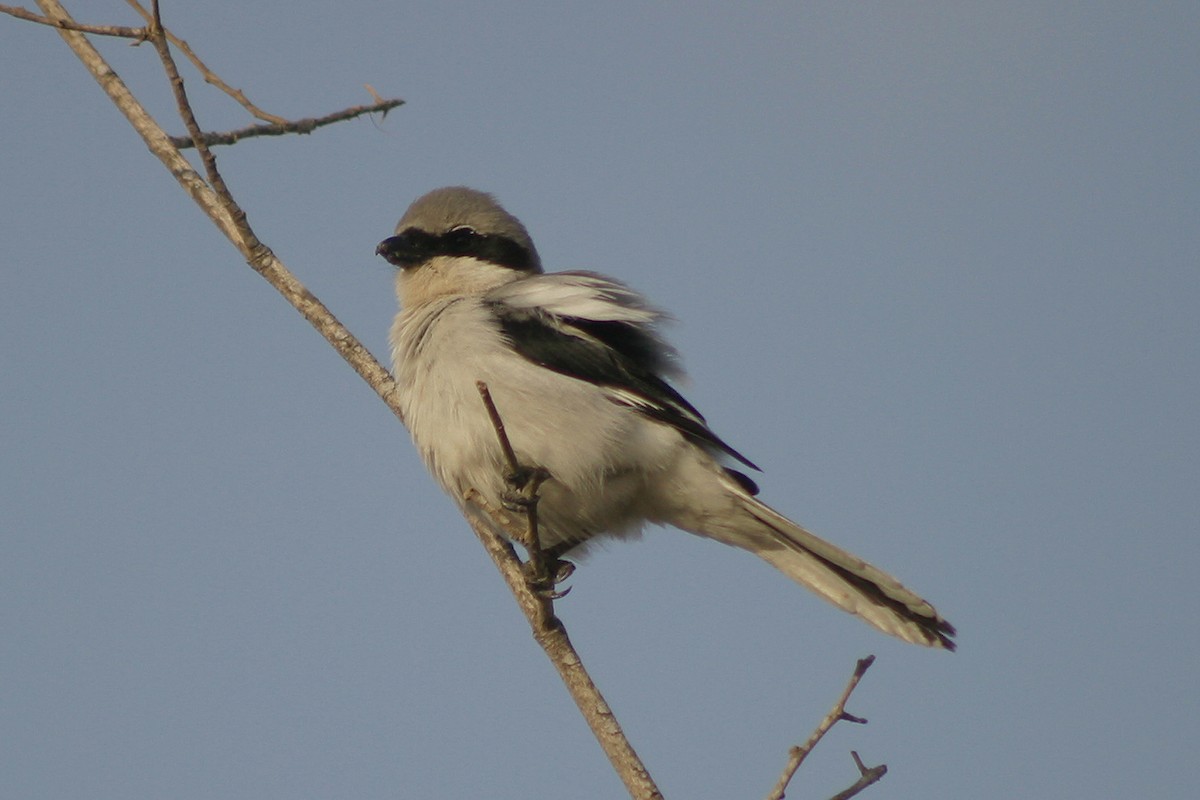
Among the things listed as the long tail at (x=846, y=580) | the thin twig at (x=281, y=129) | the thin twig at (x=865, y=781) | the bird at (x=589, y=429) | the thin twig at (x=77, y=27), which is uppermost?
the thin twig at (x=77, y=27)

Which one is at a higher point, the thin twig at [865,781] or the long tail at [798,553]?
the long tail at [798,553]

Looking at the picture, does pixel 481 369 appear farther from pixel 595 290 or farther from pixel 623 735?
pixel 623 735

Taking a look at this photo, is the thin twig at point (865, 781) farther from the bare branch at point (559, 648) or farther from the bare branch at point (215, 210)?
the bare branch at point (215, 210)

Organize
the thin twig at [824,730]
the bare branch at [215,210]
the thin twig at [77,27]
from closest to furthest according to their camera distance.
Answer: the thin twig at [824,730], the thin twig at [77,27], the bare branch at [215,210]

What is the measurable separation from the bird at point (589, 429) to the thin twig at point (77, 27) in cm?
139

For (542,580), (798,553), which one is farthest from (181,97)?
(798,553)

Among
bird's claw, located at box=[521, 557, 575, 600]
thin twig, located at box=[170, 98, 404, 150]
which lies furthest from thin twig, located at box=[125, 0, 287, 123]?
bird's claw, located at box=[521, 557, 575, 600]

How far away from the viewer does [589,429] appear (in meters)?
4.18

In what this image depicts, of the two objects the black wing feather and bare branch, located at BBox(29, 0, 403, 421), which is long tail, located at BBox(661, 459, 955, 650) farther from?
bare branch, located at BBox(29, 0, 403, 421)

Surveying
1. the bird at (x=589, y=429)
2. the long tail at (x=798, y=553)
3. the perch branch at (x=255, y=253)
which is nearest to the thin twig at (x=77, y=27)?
the perch branch at (x=255, y=253)

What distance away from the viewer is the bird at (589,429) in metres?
4.09

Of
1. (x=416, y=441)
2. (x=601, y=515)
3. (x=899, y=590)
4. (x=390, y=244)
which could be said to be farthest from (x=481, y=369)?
(x=899, y=590)

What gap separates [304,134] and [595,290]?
1.23 metres

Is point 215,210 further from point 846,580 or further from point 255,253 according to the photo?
point 846,580
